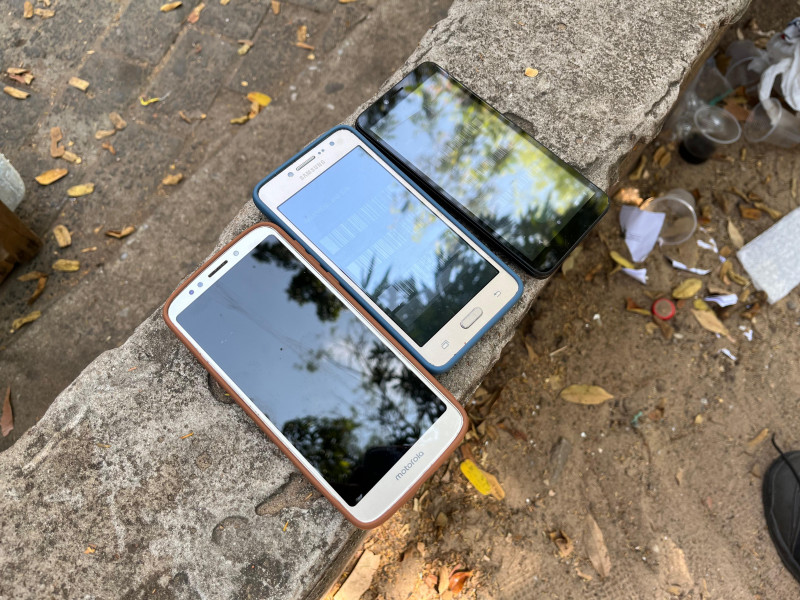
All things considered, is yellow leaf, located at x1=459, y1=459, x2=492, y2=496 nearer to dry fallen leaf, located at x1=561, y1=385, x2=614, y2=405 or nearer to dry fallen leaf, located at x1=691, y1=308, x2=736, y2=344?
dry fallen leaf, located at x1=561, y1=385, x2=614, y2=405

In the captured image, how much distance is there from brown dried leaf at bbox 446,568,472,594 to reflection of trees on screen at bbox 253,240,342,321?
1409 millimetres

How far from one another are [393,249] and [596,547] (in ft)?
5.73

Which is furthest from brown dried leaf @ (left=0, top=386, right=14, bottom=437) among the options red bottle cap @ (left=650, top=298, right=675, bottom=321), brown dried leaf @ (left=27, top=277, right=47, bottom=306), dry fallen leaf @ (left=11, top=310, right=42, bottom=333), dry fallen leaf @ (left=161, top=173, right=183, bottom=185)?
red bottle cap @ (left=650, top=298, right=675, bottom=321)

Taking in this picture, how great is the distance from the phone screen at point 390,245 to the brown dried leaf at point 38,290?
182cm

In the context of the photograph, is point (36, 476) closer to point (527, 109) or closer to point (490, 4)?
point (527, 109)

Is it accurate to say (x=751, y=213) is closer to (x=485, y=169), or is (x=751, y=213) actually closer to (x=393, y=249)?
(x=485, y=169)

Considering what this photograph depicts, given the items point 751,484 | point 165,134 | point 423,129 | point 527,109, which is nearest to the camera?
point 423,129

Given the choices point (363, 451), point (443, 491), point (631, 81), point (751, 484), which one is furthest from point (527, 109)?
point (751, 484)

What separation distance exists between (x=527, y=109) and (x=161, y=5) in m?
2.48

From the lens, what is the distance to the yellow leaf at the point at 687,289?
2816 millimetres

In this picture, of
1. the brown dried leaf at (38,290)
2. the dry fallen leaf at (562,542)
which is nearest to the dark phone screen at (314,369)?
the dry fallen leaf at (562,542)

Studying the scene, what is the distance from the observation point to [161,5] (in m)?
3.16

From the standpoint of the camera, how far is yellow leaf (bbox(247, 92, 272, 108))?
3.02m

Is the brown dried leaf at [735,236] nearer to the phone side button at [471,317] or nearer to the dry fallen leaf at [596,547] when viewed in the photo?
the dry fallen leaf at [596,547]
